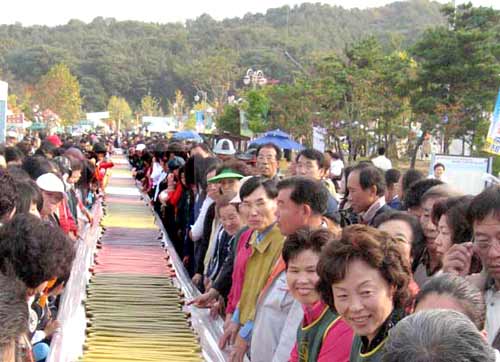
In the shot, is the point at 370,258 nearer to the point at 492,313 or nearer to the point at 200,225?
the point at 492,313

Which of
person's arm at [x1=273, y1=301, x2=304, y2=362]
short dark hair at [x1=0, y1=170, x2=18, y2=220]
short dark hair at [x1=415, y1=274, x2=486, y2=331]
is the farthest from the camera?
short dark hair at [x1=0, y1=170, x2=18, y2=220]

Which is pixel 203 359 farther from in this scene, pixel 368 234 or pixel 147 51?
pixel 147 51

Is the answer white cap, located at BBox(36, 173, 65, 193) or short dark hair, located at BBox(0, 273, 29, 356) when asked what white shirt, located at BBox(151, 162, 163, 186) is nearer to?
white cap, located at BBox(36, 173, 65, 193)

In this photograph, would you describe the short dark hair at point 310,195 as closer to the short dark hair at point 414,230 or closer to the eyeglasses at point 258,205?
the short dark hair at point 414,230

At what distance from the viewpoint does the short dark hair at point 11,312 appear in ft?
8.53

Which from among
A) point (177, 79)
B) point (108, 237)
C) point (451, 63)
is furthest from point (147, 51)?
point (108, 237)

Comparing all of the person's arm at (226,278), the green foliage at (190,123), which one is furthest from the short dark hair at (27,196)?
the green foliage at (190,123)

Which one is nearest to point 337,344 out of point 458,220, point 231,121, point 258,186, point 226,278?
point 458,220

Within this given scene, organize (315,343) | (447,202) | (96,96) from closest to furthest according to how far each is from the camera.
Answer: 1. (315,343)
2. (447,202)
3. (96,96)

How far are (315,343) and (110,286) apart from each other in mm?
3504

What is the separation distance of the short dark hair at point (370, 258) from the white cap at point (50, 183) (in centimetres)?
371

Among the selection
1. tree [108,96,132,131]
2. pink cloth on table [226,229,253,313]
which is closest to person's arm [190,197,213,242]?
pink cloth on table [226,229,253,313]

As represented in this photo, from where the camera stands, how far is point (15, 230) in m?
3.48

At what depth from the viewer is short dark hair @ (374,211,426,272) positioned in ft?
14.5
